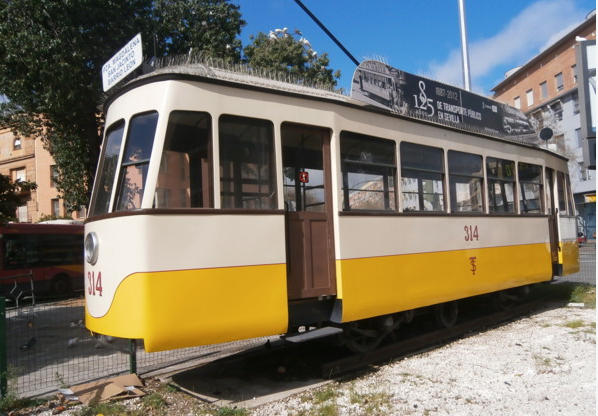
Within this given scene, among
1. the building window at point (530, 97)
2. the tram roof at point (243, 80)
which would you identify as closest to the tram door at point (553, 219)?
the tram roof at point (243, 80)

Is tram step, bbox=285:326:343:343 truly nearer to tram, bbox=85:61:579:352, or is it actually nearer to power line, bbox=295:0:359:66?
tram, bbox=85:61:579:352

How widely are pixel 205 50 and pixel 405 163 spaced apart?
945 centimetres

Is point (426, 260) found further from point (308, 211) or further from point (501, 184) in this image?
point (501, 184)

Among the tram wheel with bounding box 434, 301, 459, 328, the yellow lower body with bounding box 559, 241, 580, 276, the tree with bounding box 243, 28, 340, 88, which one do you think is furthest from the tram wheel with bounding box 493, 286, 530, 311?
the tree with bounding box 243, 28, 340, 88

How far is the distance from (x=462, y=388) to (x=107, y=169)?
173 inches

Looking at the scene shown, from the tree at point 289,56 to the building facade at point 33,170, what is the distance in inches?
790

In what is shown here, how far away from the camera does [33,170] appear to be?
35.6 m

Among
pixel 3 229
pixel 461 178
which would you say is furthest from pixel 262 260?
pixel 3 229

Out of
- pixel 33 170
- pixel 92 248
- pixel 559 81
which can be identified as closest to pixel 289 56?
pixel 92 248

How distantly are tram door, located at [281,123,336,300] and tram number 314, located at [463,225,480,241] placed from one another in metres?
2.81

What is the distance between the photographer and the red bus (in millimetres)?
16617

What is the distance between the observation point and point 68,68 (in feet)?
38.6

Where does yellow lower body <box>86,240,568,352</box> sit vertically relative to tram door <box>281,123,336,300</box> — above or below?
below

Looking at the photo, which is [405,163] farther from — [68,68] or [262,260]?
[68,68]
